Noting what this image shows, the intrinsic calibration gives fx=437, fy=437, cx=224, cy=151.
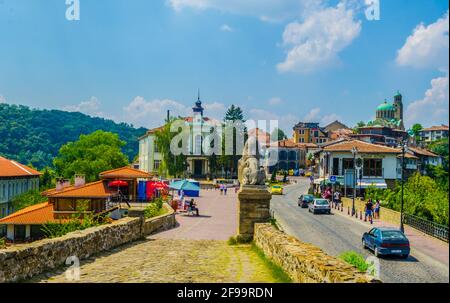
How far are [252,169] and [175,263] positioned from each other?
456 centimetres

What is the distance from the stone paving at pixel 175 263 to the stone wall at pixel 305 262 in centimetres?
47

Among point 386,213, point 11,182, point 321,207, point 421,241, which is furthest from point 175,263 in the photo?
point 11,182

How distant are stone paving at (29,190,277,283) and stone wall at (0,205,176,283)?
0.27 meters

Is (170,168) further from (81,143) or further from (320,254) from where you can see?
(320,254)

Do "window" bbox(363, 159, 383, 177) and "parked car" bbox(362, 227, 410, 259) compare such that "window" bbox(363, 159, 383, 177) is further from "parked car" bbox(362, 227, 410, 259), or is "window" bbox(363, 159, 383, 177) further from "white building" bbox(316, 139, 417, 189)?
"parked car" bbox(362, 227, 410, 259)

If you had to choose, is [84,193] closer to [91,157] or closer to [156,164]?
[91,157]

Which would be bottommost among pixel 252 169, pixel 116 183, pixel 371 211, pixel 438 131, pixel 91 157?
pixel 371 211

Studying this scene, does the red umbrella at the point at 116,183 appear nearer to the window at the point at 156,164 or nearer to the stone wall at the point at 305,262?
the stone wall at the point at 305,262

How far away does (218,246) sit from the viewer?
15.1 m

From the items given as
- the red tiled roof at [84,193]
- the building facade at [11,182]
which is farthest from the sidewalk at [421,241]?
the building facade at [11,182]

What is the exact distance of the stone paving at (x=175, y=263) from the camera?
8977 millimetres

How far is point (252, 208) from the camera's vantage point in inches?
582

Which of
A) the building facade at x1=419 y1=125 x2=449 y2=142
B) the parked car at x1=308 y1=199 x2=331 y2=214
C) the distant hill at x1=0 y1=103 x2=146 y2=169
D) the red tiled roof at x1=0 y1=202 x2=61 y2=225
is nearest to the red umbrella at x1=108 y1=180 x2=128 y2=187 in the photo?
the red tiled roof at x1=0 y1=202 x2=61 y2=225
